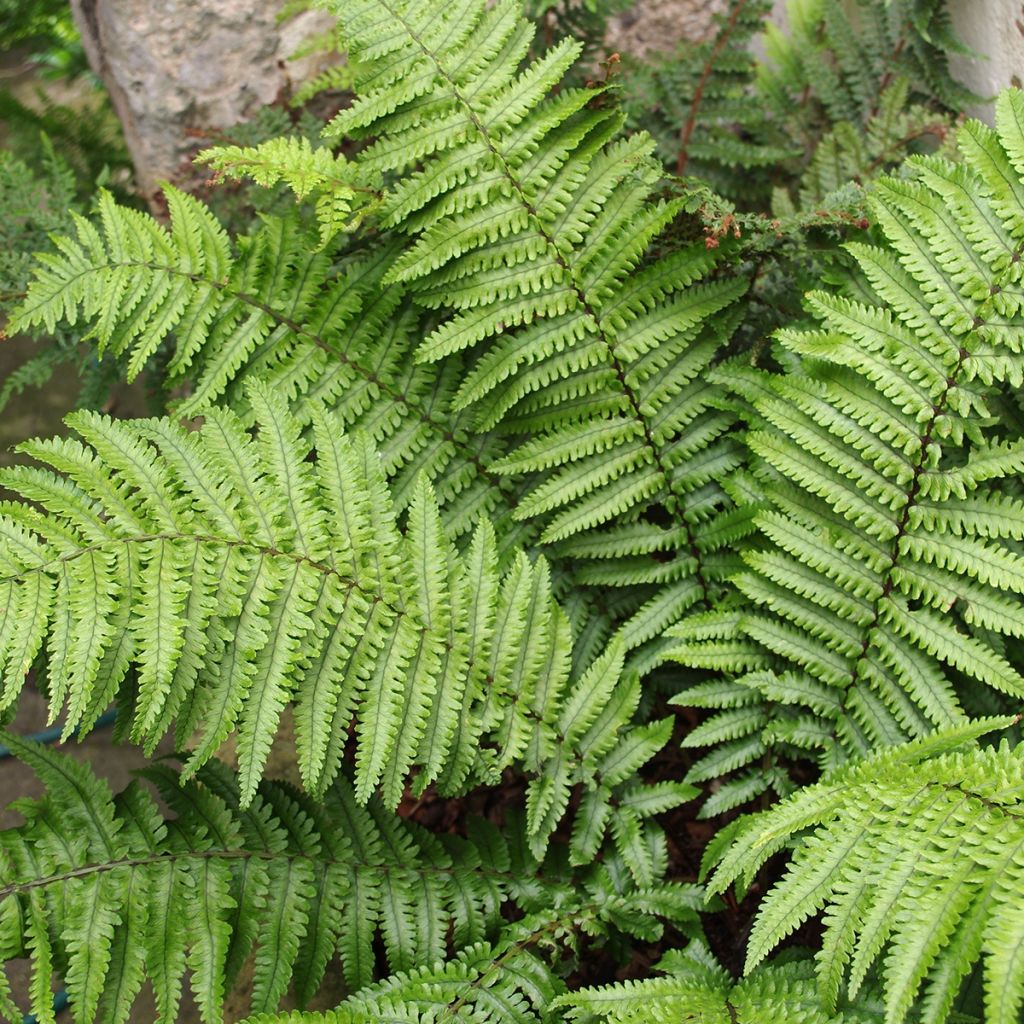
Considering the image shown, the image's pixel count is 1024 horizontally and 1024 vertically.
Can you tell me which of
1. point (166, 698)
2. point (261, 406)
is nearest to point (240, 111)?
point (261, 406)

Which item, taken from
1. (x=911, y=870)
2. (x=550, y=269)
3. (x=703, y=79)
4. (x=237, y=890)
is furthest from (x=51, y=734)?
(x=703, y=79)

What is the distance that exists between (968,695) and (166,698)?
1.88 metres

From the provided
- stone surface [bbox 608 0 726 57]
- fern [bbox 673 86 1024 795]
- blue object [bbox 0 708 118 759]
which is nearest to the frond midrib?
fern [bbox 673 86 1024 795]

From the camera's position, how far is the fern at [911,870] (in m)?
Result: 1.68

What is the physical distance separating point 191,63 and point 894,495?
2897 mm

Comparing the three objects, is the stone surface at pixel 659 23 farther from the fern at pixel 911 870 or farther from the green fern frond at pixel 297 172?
the fern at pixel 911 870

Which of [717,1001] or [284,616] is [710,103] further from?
[717,1001]

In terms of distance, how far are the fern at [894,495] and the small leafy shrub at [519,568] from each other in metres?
0.01

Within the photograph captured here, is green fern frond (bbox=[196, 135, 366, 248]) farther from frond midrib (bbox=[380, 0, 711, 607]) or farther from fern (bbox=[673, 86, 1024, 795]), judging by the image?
fern (bbox=[673, 86, 1024, 795])

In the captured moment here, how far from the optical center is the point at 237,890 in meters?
2.24

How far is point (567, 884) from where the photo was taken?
2486 millimetres

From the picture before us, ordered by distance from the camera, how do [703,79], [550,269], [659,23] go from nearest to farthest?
[550,269]
[703,79]
[659,23]

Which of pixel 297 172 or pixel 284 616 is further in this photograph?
pixel 297 172

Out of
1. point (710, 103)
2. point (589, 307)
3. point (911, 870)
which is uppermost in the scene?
point (710, 103)
